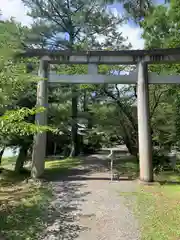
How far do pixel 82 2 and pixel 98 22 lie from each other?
175cm

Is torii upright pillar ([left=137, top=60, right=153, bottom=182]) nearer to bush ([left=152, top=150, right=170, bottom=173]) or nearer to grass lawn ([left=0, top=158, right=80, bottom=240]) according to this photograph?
bush ([left=152, top=150, right=170, bottom=173])

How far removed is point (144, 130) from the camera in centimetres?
791

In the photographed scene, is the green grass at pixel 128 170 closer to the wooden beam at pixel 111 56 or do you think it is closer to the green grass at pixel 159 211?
the green grass at pixel 159 211

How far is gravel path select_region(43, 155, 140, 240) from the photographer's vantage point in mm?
4141

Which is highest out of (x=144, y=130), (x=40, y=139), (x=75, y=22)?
(x=75, y=22)

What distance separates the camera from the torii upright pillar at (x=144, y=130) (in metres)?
7.74

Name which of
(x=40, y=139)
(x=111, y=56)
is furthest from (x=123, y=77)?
(x=40, y=139)

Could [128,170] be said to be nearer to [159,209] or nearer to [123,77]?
[123,77]

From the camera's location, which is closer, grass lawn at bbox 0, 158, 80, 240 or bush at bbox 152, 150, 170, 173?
grass lawn at bbox 0, 158, 80, 240

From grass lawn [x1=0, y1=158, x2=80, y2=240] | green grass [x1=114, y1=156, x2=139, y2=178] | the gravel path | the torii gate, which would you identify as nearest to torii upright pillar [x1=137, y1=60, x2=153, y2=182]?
the torii gate

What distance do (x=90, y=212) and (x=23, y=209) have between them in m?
1.56

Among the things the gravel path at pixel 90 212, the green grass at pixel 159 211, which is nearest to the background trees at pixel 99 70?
the gravel path at pixel 90 212

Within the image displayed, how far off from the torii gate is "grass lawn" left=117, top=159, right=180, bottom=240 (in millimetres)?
806

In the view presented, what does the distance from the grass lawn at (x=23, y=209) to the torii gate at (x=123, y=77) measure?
40.2 inches
